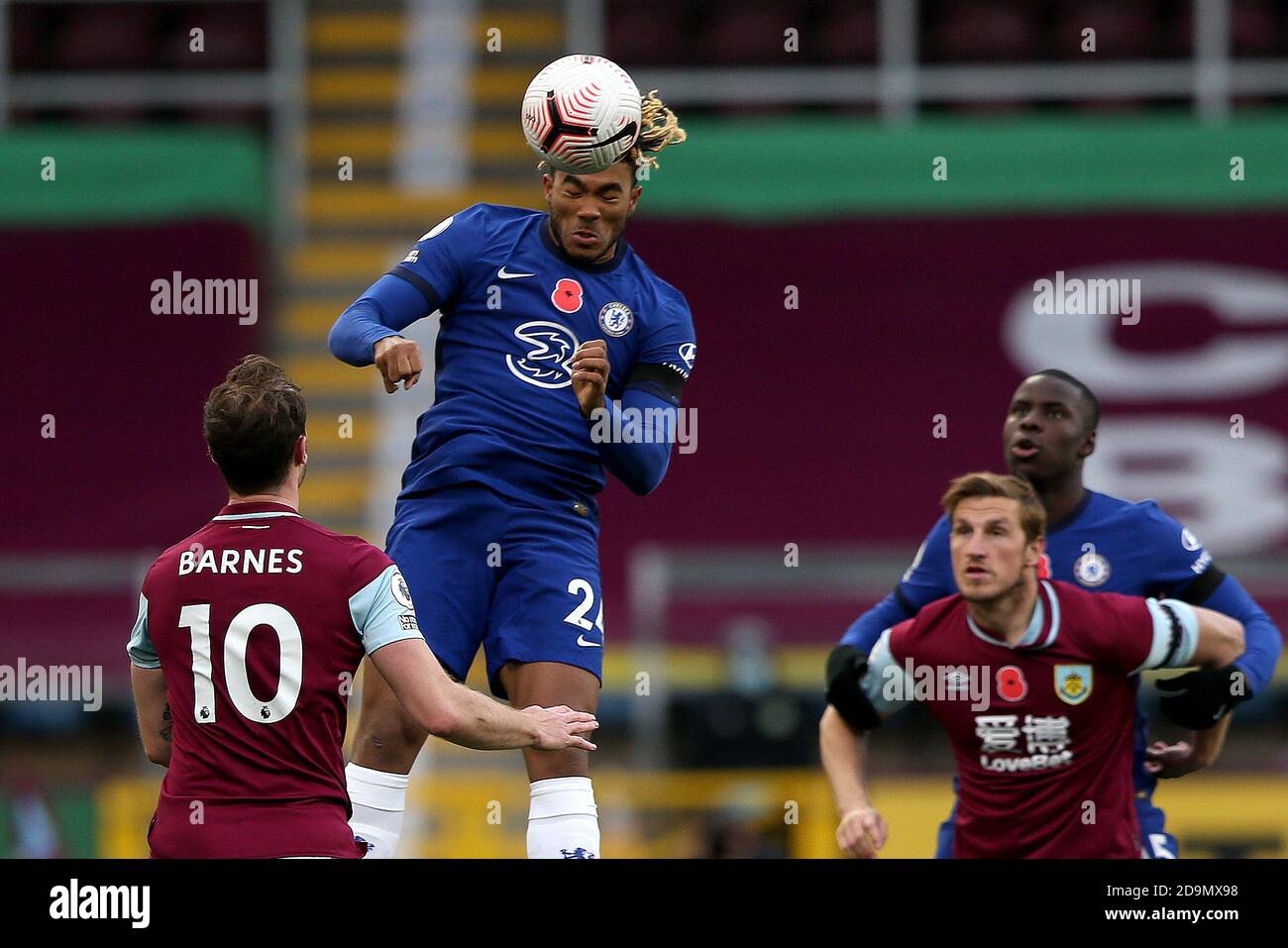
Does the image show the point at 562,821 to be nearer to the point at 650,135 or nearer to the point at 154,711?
the point at 154,711

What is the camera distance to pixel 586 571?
551 cm

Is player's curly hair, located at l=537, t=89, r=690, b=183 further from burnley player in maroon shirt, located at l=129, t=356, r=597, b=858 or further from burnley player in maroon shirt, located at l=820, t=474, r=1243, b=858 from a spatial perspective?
burnley player in maroon shirt, located at l=129, t=356, r=597, b=858

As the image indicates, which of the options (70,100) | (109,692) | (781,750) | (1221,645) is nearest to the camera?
(1221,645)

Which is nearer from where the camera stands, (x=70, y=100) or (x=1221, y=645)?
(x=1221, y=645)

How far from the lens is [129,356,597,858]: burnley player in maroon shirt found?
4.30 m

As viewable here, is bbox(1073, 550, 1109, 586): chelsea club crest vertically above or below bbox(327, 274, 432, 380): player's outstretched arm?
below

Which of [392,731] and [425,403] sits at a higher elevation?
[425,403]

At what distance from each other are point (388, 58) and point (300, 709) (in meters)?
11.8

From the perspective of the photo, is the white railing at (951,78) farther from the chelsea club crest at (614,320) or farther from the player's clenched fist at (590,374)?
the player's clenched fist at (590,374)

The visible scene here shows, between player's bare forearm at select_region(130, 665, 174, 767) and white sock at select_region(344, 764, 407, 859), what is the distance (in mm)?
739

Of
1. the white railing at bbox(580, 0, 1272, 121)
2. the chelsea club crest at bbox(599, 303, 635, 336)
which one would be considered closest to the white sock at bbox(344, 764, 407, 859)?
the chelsea club crest at bbox(599, 303, 635, 336)

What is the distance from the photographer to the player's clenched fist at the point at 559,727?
4.52 metres

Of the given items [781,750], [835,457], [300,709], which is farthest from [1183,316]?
[300,709]

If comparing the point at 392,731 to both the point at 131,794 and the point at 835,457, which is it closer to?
the point at 131,794
